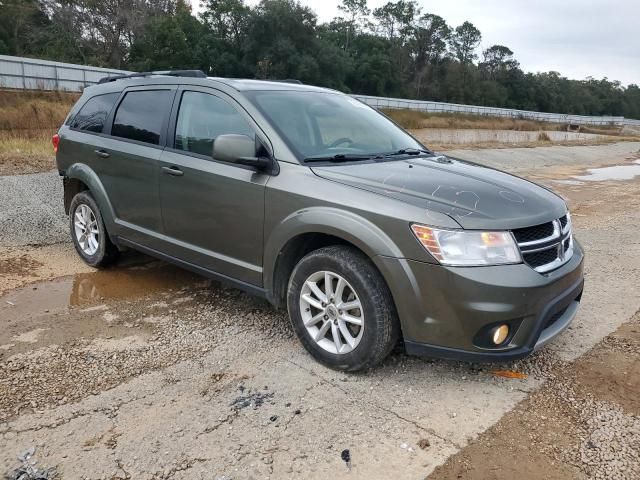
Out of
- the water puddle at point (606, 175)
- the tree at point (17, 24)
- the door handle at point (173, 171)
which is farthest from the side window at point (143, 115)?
the tree at point (17, 24)

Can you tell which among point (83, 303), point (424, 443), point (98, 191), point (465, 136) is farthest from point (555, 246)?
point (465, 136)

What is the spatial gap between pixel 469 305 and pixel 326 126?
74.6 inches

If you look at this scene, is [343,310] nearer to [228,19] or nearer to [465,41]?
[228,19]

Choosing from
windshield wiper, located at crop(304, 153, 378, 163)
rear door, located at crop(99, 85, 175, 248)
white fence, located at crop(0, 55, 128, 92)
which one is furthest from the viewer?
white fence, located at crop(0, 55, 128, 92)

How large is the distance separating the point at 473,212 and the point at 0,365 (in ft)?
10.1

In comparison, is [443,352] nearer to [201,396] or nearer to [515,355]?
[515,355]

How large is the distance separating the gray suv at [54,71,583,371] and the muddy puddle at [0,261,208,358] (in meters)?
0.46

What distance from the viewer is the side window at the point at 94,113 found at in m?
5.14

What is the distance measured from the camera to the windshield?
387cm

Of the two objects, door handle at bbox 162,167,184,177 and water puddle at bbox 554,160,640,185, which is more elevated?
door handle at bbox 162,167,184,177

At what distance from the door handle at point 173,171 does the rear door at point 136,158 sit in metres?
0.15

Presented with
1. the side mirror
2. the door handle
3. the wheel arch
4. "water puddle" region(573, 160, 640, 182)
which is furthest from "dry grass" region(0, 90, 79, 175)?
"water puddle" region(573, 160, 640, 182)

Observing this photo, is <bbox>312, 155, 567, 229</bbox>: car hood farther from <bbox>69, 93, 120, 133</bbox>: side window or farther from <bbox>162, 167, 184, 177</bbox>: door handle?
<bbox>69, 93, 120, 133</bbox>: side window

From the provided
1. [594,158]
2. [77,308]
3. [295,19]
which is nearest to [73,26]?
[295,19]
